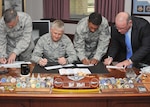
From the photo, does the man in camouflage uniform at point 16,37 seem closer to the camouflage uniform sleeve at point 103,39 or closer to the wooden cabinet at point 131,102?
the camouflage uniform sleeve at point 103,39

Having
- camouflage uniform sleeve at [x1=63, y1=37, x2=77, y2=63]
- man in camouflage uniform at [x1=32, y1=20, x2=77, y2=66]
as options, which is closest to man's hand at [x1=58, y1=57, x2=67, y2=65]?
man in camouflage uniform at [x1=32, y1=20, x2=77, y2=66]

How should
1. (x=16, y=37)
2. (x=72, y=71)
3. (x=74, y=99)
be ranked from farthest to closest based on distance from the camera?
(x=16, y=37)
(x=72, y=71)
(x=74, y=99)

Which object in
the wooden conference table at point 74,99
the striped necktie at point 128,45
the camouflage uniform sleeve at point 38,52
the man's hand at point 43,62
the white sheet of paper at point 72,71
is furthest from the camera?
the striped necktie at point 128,45

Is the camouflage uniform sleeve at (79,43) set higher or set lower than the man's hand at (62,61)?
higher

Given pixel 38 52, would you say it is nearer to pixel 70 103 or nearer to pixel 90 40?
→ pixel 90 40

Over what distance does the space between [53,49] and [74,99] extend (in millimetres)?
986

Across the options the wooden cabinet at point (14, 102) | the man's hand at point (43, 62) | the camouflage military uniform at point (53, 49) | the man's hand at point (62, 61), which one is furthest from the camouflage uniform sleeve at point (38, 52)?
the wooden cabinet at point (14, 102)

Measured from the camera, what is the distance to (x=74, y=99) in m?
2.10

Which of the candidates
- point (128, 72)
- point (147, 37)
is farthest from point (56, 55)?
point (147, 37)

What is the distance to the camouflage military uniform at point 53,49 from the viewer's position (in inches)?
116

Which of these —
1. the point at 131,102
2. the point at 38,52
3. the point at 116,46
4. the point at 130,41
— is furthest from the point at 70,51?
the point at 131,102

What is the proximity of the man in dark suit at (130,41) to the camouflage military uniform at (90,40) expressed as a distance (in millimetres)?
100

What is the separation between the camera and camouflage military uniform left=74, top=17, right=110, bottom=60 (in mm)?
3150

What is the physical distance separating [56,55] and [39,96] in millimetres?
1000
